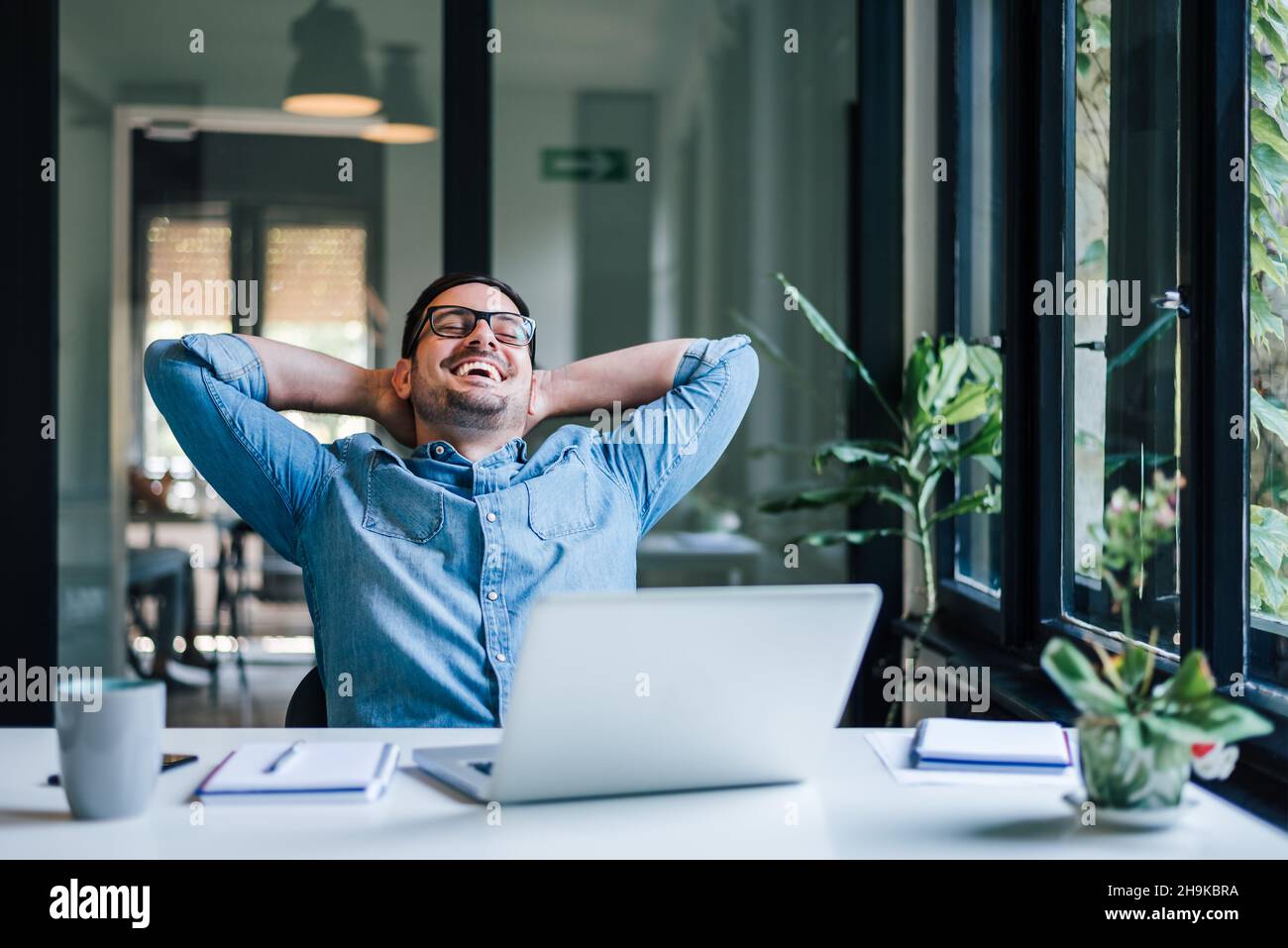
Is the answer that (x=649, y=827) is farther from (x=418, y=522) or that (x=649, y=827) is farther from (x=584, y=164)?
(x=584, y=164)

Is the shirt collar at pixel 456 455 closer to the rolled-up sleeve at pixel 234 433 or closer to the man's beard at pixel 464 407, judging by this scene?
the man's beard at pixel 464 407

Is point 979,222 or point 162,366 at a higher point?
point 979,222

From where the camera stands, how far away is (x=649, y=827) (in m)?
1.10

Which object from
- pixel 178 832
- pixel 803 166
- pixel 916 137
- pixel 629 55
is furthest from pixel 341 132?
pixel 178 832

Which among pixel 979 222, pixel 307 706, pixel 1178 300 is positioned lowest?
pixel 307 706

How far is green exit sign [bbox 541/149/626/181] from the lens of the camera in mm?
3361

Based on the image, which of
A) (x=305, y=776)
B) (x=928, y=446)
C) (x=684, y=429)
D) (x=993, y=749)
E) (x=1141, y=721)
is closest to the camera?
(x=1141, y=721)

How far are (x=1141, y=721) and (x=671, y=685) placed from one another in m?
0.42

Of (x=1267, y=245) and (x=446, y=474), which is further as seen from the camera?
(x=446, y=474)

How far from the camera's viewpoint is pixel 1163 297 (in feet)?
6.25

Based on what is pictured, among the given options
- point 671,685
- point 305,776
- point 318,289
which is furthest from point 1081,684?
point 318,289

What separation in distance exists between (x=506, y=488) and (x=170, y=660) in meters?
2.08

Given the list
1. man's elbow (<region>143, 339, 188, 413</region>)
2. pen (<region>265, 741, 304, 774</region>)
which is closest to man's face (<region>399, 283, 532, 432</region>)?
man's elbow (<region>143, 339, 188, 413</region>)

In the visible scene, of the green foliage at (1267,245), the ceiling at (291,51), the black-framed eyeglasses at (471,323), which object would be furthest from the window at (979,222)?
the black-framed eyeglasses at (471,323)
